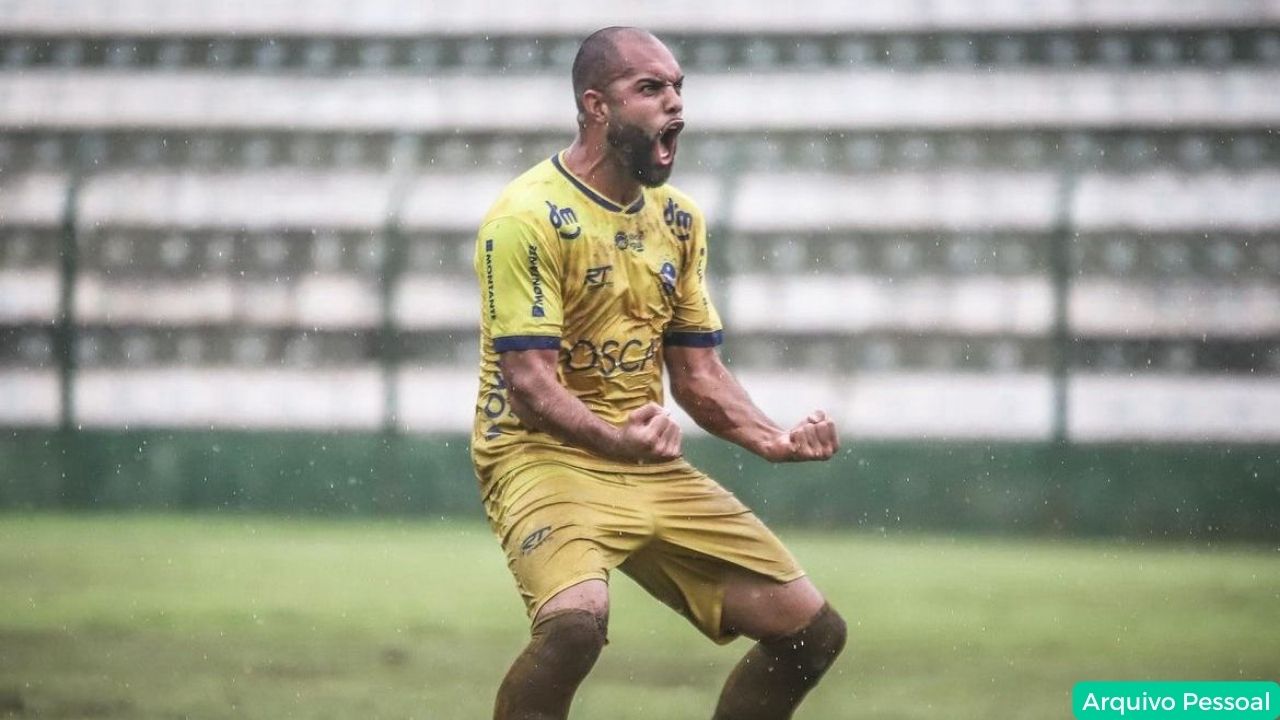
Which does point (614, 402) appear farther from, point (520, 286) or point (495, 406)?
point (520, 286)

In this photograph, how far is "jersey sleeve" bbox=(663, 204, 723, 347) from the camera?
3402 mm

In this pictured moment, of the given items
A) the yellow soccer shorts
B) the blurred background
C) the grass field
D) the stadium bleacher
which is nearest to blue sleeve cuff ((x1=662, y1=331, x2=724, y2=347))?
the yellow soccer shorts

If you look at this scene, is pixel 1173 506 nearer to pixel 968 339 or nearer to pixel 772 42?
pixel 968 339

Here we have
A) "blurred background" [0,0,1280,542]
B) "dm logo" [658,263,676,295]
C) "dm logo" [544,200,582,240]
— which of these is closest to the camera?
"dm logo" [544,200,582,240]

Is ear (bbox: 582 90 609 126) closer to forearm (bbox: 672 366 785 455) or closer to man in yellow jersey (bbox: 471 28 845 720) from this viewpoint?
man in yellow jersey (bbox: 471 28 845 720)

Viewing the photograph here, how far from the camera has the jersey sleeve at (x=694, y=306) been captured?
3.40 metres

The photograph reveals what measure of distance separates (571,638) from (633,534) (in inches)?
11.8

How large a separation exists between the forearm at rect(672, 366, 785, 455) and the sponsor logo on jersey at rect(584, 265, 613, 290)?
0.31m

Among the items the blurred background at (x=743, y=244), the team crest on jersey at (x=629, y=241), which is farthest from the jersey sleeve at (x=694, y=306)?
the blurred background at (x=743, y=244)

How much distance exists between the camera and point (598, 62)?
3.25 m

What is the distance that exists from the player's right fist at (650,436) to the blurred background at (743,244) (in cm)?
374

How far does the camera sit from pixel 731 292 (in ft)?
22.7

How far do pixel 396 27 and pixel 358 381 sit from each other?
1.34 m

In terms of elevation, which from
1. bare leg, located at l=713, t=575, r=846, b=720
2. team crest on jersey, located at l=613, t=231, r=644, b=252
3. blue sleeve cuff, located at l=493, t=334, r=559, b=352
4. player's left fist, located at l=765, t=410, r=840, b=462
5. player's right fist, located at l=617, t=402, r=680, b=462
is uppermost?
team crest on jersey, located at l=613, t=231, r=644, b=252
